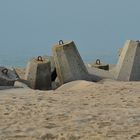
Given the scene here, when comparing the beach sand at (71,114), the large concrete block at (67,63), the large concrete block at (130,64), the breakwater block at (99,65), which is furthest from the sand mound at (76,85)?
the breakwater block at (99,65)

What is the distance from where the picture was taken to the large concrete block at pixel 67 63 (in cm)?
1159

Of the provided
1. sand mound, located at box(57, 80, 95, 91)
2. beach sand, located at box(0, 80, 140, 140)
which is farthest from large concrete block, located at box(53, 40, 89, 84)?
beach sand, located at box(0, 80, 140, 140)

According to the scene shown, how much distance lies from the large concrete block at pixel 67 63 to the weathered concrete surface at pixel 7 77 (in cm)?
105

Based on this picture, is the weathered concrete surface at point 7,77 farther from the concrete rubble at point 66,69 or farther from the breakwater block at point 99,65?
the breakwater block at point 99,65

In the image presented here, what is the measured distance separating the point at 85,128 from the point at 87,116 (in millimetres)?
770

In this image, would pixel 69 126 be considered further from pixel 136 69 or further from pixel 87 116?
pixel 136 69

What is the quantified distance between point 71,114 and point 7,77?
4440 mm

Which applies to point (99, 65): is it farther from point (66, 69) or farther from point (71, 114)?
point (71, 114)

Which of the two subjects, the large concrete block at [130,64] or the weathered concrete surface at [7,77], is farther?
the large concrete block at [130,64]

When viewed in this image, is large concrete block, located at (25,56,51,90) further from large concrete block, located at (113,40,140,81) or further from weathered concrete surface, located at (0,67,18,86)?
large concrete block, located at (113,40,140,81)

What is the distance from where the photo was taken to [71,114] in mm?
6785

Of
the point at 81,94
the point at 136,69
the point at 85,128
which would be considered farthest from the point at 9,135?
the point at 136,69

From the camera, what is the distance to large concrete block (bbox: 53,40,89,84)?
38.0 feet

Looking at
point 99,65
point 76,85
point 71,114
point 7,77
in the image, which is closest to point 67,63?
point 76,85
